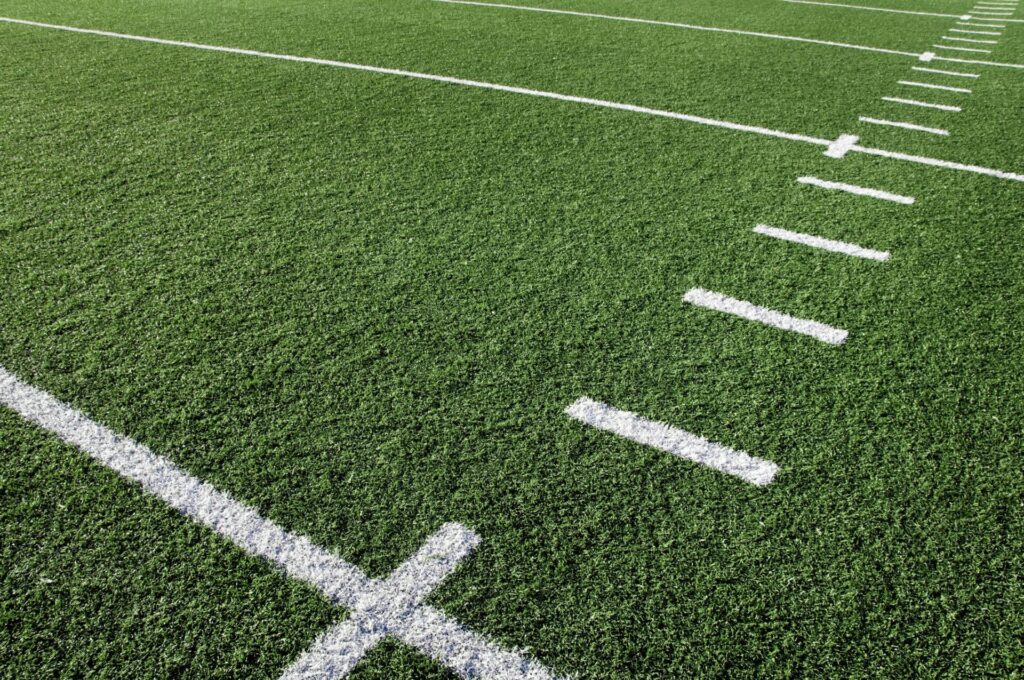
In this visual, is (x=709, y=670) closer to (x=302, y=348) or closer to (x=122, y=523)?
(x=122, y=523)

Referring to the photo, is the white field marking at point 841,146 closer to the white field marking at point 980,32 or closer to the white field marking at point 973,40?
the white field marking at point 973,40

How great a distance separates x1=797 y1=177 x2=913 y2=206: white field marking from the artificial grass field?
0.07m

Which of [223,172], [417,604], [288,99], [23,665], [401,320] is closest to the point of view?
[23,665]

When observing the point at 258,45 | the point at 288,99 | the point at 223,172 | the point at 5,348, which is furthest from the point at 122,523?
the point at 258,45

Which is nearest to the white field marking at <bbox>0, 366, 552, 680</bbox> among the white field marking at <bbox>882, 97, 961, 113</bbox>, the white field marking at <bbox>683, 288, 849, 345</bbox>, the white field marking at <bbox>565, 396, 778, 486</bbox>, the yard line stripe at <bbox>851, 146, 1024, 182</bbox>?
the white field marking at <bbox>565, 396, 778, 486</bbox>

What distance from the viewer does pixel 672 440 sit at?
6.64 feet

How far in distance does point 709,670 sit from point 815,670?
21 cm

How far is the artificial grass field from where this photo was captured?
1.57 m

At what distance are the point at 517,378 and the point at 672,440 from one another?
0.50 metres

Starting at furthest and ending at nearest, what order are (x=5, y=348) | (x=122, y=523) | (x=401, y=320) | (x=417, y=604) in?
(x=401, y=320), (x=5, y=348), (x=122, y=523), (x=417, y=604)

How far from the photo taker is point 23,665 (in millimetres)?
1468

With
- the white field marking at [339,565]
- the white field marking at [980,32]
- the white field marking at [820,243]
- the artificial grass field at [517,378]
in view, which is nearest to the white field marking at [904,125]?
the artificial grass field at [517,378]

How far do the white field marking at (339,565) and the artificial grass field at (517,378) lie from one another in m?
0.04

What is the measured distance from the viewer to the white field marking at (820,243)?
9.82ft
